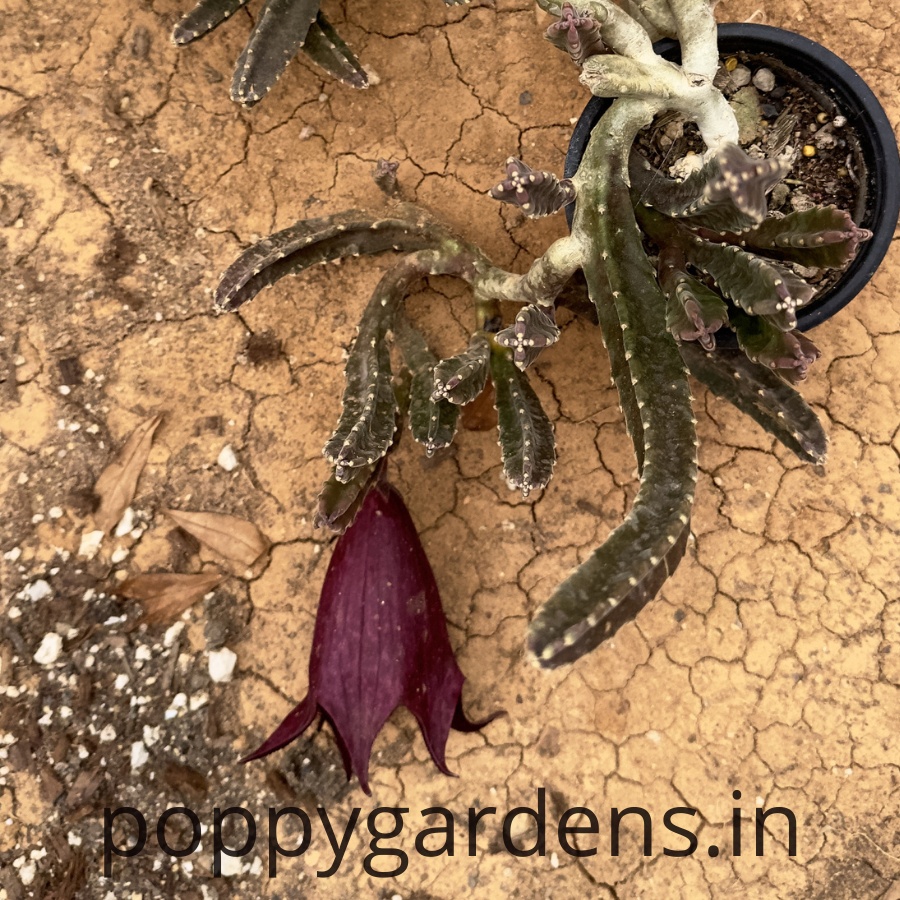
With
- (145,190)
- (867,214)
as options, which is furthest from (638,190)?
(145,190)

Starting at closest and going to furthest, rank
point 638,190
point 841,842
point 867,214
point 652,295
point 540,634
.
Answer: point 540,634 < point 652,295 < point 638,190 < point 867,214 < point 841,842

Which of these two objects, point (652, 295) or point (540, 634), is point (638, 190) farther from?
point (540, 634)

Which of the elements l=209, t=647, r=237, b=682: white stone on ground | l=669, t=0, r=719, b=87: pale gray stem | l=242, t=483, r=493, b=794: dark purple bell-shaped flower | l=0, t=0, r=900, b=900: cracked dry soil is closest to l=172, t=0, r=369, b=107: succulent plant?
l=0, t=0, r=900, b=900: cracked dry soil

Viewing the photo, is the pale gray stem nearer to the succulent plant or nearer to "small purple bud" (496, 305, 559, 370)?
"small purple bud" (496, 305, 559, 370)

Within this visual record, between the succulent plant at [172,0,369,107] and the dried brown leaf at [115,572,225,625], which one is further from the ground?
the succulent plant at [172,0,369,107]

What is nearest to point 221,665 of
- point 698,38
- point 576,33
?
point 576,33

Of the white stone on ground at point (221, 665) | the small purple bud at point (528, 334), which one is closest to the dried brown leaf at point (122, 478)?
the white stone on ground at point (221, 665)

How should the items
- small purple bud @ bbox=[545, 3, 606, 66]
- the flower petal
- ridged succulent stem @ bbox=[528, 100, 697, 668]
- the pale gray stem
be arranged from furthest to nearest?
the flower petal < the pale gray stem < small purple bud @ bbox=[545, 3, 606, 66] < ridged succulent stem @ bbox=[528, 100, 697, 668]
